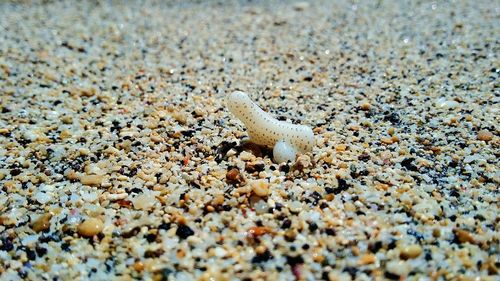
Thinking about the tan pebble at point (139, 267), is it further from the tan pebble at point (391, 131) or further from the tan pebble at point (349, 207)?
the tan pebble at point (391, 131)

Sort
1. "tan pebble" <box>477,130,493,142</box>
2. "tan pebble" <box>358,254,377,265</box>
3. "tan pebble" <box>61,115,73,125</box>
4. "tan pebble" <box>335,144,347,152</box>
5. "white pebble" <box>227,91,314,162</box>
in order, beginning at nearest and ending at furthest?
"tan pebble" <box>358,254,377,265</box>
"white pebble" <box>227,91,314,162</box>
"tan pebble" <box>335,144,347,152</box>
"tan pebble" <box>477,130,493,142</box>
"tan pebble" <box>61,115,73,125</box>

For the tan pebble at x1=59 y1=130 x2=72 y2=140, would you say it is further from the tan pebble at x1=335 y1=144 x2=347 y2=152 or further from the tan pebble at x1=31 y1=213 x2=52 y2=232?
the tan pebble at x1=335 y1=144 x2=347 y2=152

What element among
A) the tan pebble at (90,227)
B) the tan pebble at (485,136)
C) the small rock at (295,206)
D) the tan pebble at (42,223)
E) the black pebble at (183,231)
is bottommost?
the tan pebble at (42,223)

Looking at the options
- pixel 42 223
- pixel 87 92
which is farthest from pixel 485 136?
pixel 87 92

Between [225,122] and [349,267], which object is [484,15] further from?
[349,267]

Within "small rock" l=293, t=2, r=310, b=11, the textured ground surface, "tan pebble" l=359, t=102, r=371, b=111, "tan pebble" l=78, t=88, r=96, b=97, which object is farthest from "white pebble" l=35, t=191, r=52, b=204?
"small rock" l=293, t=2, r=310, b=11

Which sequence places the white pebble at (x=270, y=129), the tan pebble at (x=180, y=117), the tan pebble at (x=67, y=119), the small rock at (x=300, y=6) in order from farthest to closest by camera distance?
the small rock at (x=300, y=6) → the tan pebble at (x=67, y=119) → the tan pebble at (x=180, y=117) → the white pebble at (x=270, y=129)

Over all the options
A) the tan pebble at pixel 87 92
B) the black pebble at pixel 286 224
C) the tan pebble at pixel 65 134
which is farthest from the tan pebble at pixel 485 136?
the tan pebble at pixel 87 92

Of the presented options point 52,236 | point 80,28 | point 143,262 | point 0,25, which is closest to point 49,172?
point 52,236
